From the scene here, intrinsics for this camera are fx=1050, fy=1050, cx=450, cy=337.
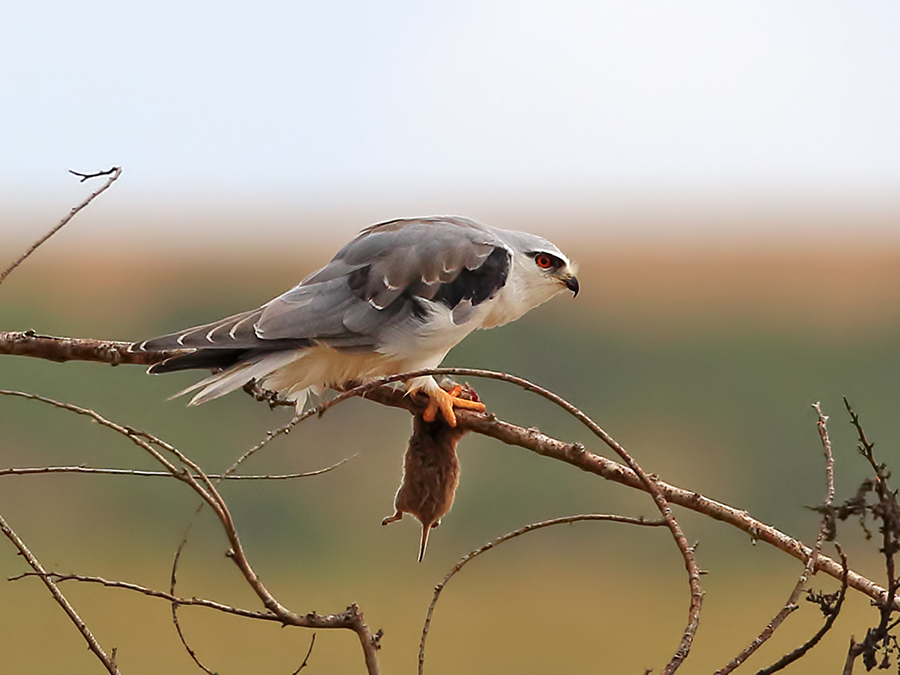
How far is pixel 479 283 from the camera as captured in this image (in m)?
3.02

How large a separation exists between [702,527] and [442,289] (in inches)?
604

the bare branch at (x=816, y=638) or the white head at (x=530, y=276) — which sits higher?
the white head at (x=530, y=276)

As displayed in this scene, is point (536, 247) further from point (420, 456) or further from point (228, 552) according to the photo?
point (228, 552)

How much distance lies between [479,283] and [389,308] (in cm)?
29

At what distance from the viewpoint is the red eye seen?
127 inches

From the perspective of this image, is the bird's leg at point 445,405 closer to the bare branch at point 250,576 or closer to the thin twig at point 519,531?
the thin twig at point 519,531

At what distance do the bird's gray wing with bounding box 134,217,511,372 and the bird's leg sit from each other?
216 millimetres

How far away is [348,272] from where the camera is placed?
2.96 meters

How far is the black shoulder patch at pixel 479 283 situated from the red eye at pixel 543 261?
0.17 metres

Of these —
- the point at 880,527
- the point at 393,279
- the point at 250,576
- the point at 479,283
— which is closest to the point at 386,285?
the point at 393,279

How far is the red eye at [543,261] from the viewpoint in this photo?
3.22m

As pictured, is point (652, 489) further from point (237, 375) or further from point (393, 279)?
point (393, 279)

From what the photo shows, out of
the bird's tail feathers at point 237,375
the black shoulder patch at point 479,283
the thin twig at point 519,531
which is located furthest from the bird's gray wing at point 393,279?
the thin twig at point 519,531

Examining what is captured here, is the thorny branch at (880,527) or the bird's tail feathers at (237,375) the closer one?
the thorny branch at (880,527)
